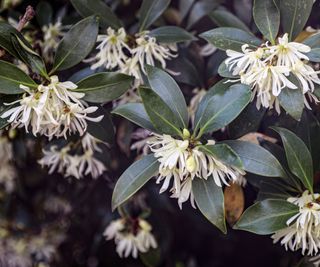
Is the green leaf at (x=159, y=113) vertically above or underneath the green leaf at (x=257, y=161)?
above

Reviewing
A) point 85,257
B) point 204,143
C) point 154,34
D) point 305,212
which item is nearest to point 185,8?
point 154,34

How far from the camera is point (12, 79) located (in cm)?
97

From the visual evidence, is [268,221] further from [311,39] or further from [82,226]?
[82,226]

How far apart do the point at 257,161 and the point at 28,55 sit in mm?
498

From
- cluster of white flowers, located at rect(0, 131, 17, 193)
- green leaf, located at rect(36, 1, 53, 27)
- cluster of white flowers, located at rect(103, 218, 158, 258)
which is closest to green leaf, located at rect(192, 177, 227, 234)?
cluster of white flowers, located at rect(103, 218, 158, 258)

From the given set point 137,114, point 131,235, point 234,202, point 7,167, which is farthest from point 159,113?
point 7,167

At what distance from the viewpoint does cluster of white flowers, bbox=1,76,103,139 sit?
92cm

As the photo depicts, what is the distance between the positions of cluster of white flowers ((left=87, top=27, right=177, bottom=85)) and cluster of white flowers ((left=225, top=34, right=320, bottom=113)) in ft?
0.85

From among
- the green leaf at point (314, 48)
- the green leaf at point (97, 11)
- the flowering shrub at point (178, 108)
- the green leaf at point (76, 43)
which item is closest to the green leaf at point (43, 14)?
the flowering shrub at point (178, 108)

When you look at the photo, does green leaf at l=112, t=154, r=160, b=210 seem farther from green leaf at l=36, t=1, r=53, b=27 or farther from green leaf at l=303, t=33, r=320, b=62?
green leaf at l=36, t=1, r=53, b=27

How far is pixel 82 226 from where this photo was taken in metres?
1.97

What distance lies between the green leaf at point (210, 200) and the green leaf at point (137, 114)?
0.14 metres

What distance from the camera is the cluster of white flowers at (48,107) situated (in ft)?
3.03

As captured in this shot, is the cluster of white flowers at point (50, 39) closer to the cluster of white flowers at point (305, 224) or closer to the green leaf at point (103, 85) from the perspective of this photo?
the green leaf at point (103, 85)
